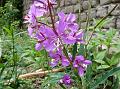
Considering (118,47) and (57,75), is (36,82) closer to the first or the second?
(118,47)

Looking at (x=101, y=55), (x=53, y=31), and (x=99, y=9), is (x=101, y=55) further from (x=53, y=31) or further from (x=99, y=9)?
(x=99, y=9)

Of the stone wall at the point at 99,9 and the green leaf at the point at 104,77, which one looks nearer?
the green leaf at the point at 104,77

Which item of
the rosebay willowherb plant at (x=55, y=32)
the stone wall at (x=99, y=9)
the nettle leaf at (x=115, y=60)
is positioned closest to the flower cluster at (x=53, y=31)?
the rosebay willowherb plant at (x=55, y=32)

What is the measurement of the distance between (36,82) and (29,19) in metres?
1.20

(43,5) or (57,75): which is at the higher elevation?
(43,5)

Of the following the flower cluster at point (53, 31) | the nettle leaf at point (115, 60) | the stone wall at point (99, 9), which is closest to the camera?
the flower cluster at point (53, 31)

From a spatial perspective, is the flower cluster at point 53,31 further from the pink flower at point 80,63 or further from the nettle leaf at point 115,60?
the nettle leaf at point 115,60

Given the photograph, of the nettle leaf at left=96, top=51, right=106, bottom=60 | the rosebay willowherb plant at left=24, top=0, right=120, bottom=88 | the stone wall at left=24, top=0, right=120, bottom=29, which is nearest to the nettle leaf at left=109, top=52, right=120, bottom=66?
the nettle leaf at left=96, top=51, right=106, bottom=60

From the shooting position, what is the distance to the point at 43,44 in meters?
1.11

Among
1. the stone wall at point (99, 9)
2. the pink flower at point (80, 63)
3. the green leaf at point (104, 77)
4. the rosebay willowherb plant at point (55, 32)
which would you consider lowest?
the stone wall at point (99, 9)

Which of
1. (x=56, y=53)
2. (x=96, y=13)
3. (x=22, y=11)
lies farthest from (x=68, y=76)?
(x=22, y=11)

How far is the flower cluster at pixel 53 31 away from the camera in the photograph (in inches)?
43.4

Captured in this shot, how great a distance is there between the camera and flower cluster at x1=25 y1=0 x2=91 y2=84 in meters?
1.10

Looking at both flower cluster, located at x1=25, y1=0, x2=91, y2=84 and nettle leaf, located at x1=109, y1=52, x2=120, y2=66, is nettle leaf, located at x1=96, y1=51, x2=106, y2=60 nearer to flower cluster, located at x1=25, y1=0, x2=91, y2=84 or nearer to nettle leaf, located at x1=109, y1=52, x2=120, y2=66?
nettle leaf, located at x1=109, y1=52, x2=120, y2=66
